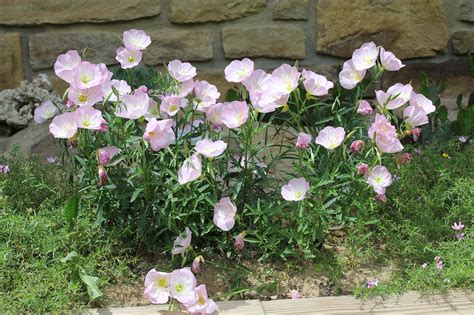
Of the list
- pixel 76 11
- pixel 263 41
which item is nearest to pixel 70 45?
pixel 76 11

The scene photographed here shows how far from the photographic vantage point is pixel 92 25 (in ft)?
12.4

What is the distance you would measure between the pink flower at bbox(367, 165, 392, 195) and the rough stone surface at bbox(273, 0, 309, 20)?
5.46 feet

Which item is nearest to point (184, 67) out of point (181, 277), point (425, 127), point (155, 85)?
point (155, 85)

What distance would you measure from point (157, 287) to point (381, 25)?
223cm

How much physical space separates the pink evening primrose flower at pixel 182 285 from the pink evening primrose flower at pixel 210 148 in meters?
0.34

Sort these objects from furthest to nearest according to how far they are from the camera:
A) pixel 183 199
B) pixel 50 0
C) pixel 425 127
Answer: pixel 50 0 → pixel 425 127 → pixel 183 199

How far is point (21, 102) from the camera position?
12.1 ft

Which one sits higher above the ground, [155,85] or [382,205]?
[155,85]

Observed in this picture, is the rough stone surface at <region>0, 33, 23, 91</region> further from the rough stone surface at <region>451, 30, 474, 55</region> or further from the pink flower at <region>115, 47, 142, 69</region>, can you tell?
the rough stone surface at <region>451, 30, 474, 55</region>

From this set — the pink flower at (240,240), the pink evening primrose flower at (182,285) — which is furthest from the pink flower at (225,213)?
the pink evening primrose flower at (182,285)

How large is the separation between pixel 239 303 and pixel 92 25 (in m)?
2.03

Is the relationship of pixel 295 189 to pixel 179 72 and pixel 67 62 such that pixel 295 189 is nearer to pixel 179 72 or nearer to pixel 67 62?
pixel 179 72

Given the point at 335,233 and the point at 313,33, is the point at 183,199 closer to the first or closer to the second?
the point at 335,233

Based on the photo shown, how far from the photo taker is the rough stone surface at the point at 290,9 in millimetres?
3785
